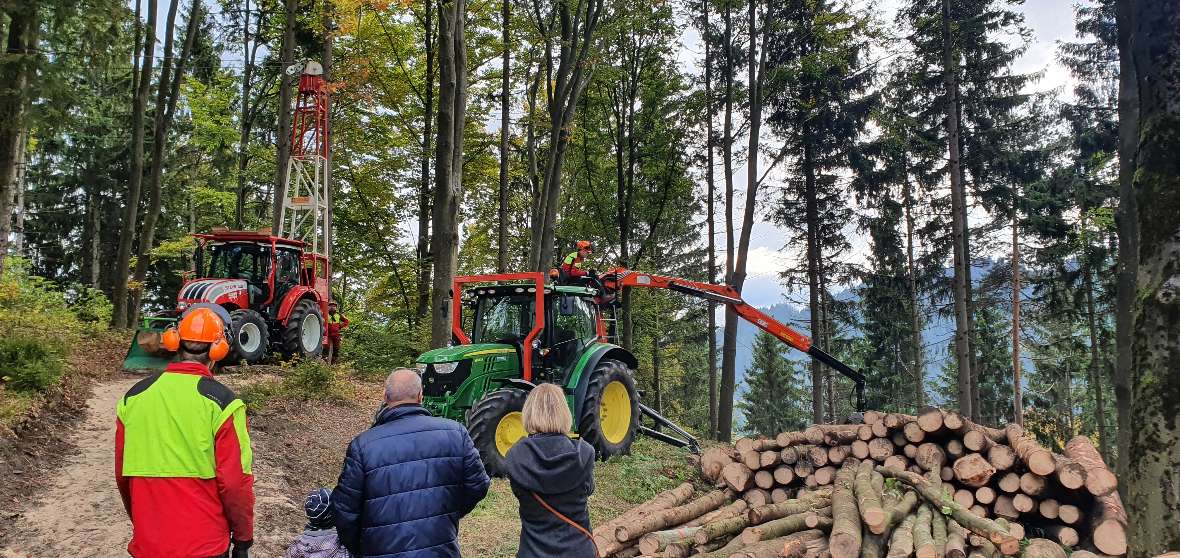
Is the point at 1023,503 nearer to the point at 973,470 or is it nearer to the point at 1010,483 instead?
the point at 1010,483

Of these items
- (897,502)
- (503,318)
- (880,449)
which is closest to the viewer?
(897,502)

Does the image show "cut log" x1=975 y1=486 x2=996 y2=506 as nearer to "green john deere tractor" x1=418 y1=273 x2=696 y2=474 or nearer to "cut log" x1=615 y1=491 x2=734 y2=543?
"cut log" x1=615 y1=491 x2=734 y2=543

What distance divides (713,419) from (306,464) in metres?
16.5

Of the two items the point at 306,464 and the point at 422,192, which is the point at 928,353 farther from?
the point at 306,464

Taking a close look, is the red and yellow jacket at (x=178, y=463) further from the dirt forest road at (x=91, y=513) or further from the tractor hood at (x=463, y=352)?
the tractor hood at (x=463, y=352)

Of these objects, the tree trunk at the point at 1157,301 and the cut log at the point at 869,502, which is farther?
the cut log at the point at 869,502

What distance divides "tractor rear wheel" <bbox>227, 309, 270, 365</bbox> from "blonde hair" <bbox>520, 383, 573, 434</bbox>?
9239mm

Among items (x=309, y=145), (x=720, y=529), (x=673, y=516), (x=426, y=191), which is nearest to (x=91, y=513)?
(x=673, y=516)

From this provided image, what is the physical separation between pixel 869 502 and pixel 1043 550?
127cm

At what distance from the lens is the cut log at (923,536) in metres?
4.84

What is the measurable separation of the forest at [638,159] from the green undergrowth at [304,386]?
3267mm

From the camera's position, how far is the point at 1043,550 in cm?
516

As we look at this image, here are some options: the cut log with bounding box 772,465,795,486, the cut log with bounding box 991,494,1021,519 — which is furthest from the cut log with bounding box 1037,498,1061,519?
the cut log with bounding box 772,465,795,486

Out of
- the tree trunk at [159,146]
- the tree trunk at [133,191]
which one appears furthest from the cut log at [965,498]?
the tree trunk at [159,146]
